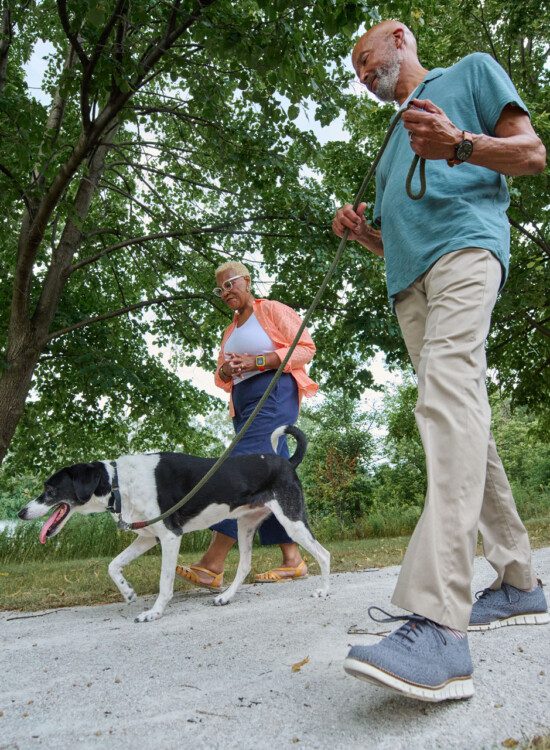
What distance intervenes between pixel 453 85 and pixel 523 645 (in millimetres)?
2068

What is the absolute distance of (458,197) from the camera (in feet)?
7.80

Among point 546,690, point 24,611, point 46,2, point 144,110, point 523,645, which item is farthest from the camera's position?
point 144,110

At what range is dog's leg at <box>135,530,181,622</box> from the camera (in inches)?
147

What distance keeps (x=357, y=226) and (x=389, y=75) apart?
63 centimetres

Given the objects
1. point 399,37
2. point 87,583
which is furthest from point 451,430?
point 87,583

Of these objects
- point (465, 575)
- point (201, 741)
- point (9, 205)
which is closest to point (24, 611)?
point (201, 741)

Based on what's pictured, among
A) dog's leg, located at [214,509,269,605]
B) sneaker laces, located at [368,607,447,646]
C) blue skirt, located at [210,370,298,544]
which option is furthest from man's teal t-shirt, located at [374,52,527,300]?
dog's leg, located at [214,509,269,605]

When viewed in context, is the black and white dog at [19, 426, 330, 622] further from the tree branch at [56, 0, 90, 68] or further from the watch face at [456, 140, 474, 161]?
the tree branch at [56, 0, 90, 68]

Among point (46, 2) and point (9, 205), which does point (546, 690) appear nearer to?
point (9, 205)

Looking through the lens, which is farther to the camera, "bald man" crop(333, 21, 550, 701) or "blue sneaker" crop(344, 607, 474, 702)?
"bald man" crop(333, 21, 550, 701)

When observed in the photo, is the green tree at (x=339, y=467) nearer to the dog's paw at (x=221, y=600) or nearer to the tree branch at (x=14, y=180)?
the tree branch at (x=14, y=180)

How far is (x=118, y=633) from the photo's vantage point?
3.32 m

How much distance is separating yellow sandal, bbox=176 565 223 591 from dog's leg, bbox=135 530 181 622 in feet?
1.55

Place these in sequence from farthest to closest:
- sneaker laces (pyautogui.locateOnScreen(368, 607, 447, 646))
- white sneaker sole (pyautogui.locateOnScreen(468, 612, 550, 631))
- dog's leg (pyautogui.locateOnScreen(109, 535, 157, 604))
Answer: dog's leg (pyautogui.locateOnScreen(109, 535, 157, 604)), white sneaker sole (pyautogui.locateOnScreen(468, 612, 550, 631)), sneaker laces (pyautogui.locateOnScreen(368, 607, 447, 646))
